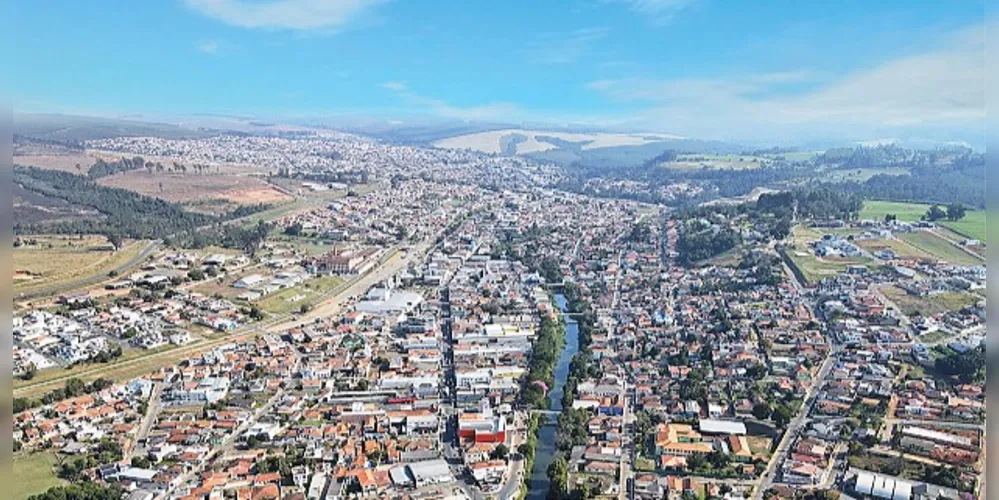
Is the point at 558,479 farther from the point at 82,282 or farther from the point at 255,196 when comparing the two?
the point at 255,196

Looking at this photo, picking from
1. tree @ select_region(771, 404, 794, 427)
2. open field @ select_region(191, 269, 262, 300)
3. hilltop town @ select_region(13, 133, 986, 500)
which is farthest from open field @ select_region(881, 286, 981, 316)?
open field @ select_region(191, 269, 262, 300)

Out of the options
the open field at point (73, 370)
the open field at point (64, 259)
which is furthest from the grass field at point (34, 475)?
the open field at point (64, 259)

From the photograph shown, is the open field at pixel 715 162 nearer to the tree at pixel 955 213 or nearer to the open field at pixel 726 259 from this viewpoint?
the tree at pixel 955 213

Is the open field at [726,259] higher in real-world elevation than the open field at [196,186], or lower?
lower

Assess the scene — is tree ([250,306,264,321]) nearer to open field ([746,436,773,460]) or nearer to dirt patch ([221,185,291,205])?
open field ([746,436,773,460])

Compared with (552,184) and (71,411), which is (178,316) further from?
(552,184)

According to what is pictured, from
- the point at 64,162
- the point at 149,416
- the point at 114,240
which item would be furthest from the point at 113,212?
the point at 149,416

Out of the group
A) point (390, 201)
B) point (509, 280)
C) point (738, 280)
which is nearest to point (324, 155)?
point (390, 201)
